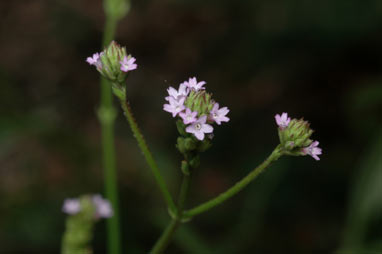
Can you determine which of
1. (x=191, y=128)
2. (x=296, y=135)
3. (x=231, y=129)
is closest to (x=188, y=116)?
(x=191, y=128)

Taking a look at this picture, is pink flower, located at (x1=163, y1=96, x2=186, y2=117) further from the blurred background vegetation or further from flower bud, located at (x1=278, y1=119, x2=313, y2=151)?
the blurred background vegetation

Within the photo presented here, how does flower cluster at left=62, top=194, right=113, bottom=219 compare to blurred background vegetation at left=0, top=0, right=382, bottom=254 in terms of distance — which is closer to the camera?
flower cluster at left=62, top=194, right=113, bottom=219

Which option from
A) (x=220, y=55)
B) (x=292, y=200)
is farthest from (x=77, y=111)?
(x=292, y=200)

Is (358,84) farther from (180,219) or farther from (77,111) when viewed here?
(180,219)

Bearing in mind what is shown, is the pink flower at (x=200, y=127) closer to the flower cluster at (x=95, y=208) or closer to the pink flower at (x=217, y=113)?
the pink flower at (x=217, y=113)

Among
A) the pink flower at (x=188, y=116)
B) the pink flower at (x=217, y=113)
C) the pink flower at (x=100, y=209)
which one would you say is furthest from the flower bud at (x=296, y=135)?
the pink flower at (x=100, y=209)

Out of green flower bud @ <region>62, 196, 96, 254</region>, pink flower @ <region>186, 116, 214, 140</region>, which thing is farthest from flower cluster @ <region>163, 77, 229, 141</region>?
green flower bud @ <region>62, 196, 96, 254</region>

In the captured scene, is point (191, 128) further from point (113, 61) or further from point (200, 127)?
Result: point (113, 61)
